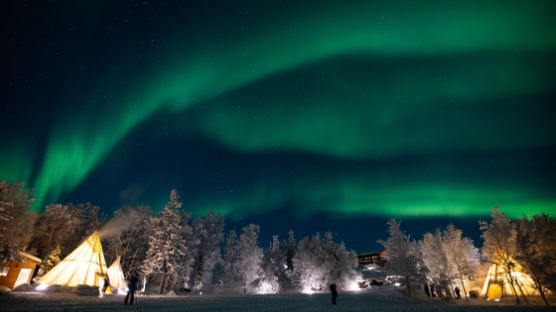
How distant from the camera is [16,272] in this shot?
29.2 meters

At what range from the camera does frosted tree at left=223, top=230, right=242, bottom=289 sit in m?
58.2

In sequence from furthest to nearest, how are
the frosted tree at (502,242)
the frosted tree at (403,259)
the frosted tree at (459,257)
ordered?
the frosted tree at (459,257)
the frosted tree at (403,259)
the frosted tree at (502,242)

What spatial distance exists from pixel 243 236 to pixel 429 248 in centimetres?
3702

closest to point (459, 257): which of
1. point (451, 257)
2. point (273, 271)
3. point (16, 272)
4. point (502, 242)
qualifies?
point (451, 257)

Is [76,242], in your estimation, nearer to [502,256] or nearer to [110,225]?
[110,225]

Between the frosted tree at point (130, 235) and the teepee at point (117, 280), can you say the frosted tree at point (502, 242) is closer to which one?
the teepee at point (117, 280)

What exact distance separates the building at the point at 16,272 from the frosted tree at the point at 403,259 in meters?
43.4

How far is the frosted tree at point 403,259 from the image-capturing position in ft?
104

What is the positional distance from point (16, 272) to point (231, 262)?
39.8m

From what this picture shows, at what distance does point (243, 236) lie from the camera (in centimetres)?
5788

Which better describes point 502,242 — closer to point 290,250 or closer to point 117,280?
point 117,280

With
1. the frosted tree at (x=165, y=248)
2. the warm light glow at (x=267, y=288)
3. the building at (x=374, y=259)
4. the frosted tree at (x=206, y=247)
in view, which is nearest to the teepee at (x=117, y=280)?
the frosted tree at (x=165, y=248)

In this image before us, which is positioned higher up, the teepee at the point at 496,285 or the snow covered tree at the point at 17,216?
the snow covered tree at the point at 17,216

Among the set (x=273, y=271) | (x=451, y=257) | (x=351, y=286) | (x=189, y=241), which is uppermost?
(x=189, y=241)
